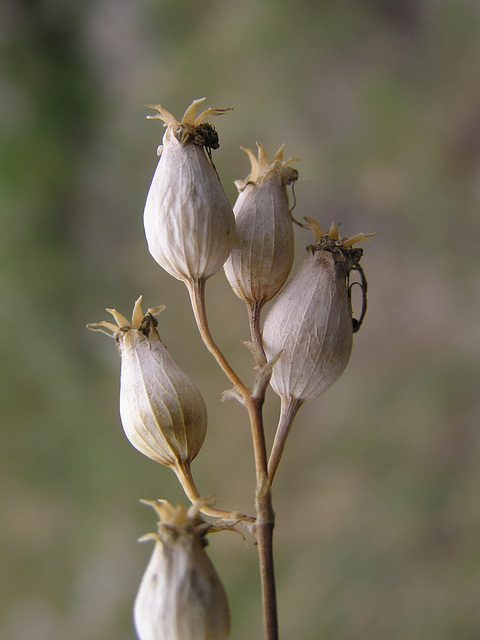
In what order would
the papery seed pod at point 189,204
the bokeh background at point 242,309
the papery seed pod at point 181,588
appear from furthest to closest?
1. the bokeh background at point 242,309
2. the papery seed pod at point 189,204
3. the papery seed pod at point 181,588

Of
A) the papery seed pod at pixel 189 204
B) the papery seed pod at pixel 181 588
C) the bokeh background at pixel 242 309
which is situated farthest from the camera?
the bokeh background at pixel 242 309

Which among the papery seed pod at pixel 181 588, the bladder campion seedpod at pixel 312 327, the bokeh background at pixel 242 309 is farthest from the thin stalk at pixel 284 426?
the bokeh background at pixel 242 309

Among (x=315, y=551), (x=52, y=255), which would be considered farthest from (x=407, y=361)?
(x=52, y=255)

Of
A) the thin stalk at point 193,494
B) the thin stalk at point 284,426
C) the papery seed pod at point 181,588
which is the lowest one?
the papery seed pod at point 181,588

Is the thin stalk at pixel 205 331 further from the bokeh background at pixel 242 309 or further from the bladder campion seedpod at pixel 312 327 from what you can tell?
the bokeh background at pixel 242 309

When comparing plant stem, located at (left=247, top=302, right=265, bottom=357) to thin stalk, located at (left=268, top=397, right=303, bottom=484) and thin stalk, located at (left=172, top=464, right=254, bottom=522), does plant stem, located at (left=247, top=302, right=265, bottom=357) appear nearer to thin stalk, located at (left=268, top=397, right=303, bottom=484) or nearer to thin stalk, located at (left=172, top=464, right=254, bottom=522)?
thin stalk, located at (left=268, top=397, right=303, bottom=484)

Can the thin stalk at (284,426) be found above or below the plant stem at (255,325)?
below

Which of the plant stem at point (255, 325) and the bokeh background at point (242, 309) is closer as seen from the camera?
the plant stem at point (255, 325)
